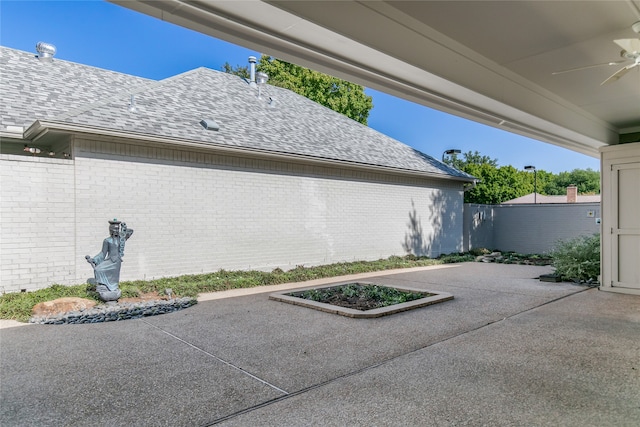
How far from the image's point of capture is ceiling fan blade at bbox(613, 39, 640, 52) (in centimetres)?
382

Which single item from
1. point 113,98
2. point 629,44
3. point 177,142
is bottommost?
point 177,142

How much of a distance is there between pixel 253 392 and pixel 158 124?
7.12 m

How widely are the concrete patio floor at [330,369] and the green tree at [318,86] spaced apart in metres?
22.4

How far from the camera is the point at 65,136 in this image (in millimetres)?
7781

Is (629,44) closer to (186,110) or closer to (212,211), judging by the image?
(212,211)

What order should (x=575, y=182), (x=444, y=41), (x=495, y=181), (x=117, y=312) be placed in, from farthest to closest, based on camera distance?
(x=575, y=182)
(x=495, y=181)
(x=117, y=312)
(x=444, y=41)

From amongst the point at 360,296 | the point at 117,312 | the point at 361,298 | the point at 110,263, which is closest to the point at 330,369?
the point at 361,298

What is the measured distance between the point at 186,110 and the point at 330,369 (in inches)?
329

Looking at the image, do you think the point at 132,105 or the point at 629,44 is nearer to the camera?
the point at 629,44

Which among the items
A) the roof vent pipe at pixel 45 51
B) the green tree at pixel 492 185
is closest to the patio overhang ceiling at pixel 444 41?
the roof vent pipe at pixel 45 51

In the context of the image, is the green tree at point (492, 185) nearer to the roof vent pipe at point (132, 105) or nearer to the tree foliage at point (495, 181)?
A: the tree foliage at point (495, 181)

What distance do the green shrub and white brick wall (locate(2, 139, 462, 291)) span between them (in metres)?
5.22

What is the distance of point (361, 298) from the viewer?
7.05m

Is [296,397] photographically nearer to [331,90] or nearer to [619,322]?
[619,322]
